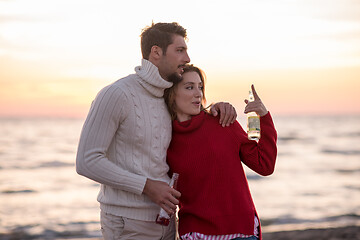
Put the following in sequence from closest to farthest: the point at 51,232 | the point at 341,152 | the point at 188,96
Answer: the point at 188,96, the point at 51,232, the point at 341,152

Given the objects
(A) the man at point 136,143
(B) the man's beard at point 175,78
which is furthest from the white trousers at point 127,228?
(B) the man's beard at point 175,78

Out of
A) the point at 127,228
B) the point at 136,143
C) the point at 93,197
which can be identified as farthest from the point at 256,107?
the point at 93,197

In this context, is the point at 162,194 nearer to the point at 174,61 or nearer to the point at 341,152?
the point at 174,61

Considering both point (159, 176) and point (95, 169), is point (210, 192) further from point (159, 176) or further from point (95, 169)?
point (95, 169)

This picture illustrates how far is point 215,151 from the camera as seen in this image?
→ 326 cm

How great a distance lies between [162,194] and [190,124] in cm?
59

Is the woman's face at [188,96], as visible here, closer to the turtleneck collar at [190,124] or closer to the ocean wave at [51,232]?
the turtleneck collar at [190,124]

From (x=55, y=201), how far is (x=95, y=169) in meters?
10.9

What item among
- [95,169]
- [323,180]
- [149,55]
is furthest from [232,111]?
[323,180]

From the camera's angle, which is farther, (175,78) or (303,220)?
(303,220)

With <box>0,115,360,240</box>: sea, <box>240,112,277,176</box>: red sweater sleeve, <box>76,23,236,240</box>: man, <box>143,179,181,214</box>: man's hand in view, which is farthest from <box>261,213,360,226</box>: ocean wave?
<box>143,179,181,214</box>: man's hand

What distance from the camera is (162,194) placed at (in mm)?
3070

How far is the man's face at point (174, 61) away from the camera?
138 inches

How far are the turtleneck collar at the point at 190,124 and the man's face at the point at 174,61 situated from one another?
0.35m
